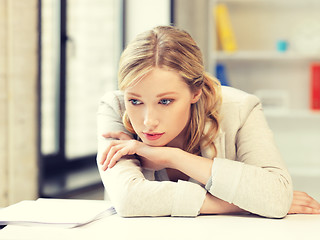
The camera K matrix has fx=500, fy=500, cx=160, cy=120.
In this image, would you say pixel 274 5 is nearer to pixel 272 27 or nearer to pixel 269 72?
pixel 272 27

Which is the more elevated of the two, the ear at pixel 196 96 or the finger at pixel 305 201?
the ear at pixel 196 96

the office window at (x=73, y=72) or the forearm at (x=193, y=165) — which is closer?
the forearm at (x=193, y=165)

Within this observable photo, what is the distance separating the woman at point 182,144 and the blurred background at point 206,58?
1424mm

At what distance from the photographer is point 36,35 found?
2.17m

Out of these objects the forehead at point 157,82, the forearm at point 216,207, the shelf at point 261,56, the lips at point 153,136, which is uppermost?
the forehead at point 157,82

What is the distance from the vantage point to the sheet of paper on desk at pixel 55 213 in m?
1.04

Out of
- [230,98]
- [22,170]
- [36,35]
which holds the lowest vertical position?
[22,170]

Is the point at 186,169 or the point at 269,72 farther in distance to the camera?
the point at 269,72

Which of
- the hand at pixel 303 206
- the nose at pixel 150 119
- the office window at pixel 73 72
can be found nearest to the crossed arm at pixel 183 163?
the hand at pixel 303 206

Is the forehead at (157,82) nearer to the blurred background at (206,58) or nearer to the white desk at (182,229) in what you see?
the white desk at (182,229)

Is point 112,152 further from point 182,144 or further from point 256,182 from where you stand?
point 256,182

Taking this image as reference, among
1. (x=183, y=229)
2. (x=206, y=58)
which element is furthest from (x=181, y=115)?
(x=206, y=58)

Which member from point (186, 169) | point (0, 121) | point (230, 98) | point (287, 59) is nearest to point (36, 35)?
point (0, 121)

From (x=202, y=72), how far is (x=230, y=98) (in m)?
0.17
